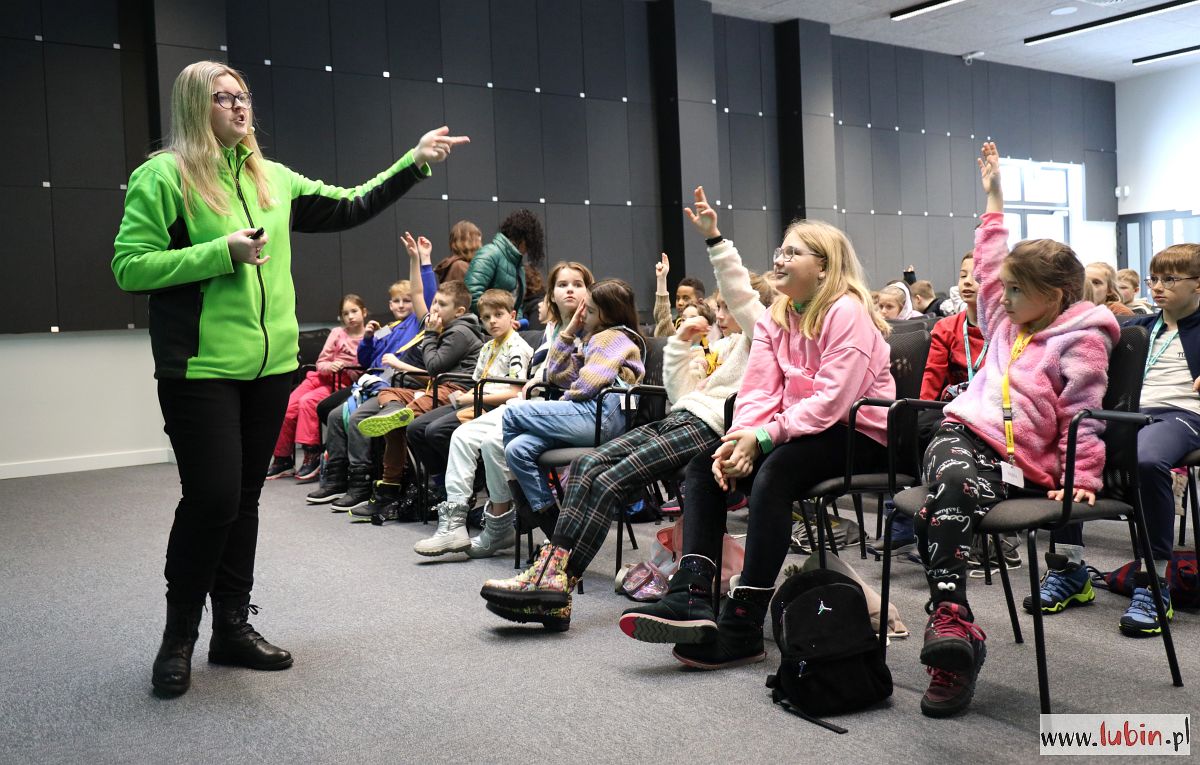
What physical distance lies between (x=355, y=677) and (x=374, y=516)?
211 centimetres

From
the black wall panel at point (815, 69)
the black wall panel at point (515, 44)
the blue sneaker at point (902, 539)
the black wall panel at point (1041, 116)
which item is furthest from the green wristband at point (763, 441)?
the black wall panel at point (1041, 116)

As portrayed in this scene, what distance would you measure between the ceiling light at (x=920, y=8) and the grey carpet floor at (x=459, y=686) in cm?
675

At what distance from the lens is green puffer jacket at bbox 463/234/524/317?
531 centimetres

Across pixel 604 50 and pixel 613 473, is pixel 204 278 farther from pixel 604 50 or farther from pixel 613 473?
pixel 604 50

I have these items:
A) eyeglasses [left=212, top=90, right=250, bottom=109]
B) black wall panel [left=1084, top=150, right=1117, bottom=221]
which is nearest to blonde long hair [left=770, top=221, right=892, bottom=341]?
eyeglasses [left=212, top=90, right=250, bottom=109]

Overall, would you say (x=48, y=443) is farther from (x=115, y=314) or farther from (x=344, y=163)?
(x=344, y=163)

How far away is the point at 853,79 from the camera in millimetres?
10195

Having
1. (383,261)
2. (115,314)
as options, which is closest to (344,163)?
(383,261)

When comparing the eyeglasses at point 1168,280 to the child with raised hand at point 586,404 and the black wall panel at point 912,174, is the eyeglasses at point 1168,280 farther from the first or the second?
the black wall panel at point 912,174

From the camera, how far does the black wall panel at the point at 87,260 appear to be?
6.39 m

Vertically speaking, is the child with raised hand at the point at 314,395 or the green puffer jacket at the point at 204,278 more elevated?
the green puffer jacket at the point at 204,278

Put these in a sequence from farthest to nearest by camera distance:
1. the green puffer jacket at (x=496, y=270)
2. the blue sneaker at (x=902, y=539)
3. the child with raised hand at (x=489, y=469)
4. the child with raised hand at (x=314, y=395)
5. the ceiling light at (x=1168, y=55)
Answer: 1. the ceiling light at (x=1168, y=55)
2. the child with raised hand at (x=314, y=395)
3. the green puffer jacket at (x=496, y=270)
4. the child with raised hand at (x=489, y=469)
5. the blue sneaker at (x=902, y=539)

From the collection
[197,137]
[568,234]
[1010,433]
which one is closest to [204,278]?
[197,137]

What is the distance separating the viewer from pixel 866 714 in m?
2.13
